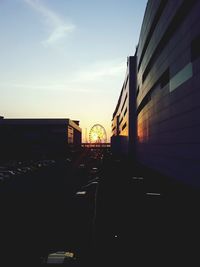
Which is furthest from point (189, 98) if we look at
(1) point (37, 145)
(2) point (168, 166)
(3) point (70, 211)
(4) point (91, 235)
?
(1) point (37, 145)

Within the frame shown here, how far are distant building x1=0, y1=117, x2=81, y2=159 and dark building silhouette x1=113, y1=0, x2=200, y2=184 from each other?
73665 millimetres

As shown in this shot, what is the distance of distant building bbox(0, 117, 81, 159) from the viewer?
108312mm

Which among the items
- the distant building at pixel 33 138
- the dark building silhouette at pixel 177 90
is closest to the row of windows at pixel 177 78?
the dark building silhouette at pixel 177 90

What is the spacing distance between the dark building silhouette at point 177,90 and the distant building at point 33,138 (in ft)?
242

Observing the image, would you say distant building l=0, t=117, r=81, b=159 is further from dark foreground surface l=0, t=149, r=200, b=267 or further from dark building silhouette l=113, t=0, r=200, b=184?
dark foreground surface l=0, t=149, r=200, b=267

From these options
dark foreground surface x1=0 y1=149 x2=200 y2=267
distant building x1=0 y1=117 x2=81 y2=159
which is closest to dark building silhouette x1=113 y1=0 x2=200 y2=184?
dark foreground surface x1=0 y1=149 x2=200 y2=267

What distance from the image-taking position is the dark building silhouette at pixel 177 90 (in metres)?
24.4

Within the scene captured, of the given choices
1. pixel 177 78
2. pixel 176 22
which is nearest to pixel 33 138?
pixel 176 22

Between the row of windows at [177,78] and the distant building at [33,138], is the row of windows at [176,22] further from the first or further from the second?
the distant building at [33,138]

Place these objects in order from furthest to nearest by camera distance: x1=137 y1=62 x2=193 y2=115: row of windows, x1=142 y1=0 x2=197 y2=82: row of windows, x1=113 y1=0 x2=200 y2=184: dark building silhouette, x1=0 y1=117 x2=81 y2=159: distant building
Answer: x1=0 y1=117 x2=81 y2=159: distant building
x1=142 y1=0 x2=197 y2=82: row of windows
x1=137 y1=62 x2=193 y2=115: row of windows
x1=113 y1=0 x2=200 y2=184: dark building silhouette

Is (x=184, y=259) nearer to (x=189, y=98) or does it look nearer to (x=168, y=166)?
(x=189, y=98)

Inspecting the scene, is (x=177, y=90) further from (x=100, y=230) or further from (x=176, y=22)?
(x=100, y=230)

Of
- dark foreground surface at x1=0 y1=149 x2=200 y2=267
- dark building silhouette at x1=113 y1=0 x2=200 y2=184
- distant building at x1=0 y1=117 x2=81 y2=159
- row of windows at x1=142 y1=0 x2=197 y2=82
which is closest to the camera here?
dark foreground surface at x1=0 y1=149 x2=200 y2=267

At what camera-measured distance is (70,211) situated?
63.2 ft
